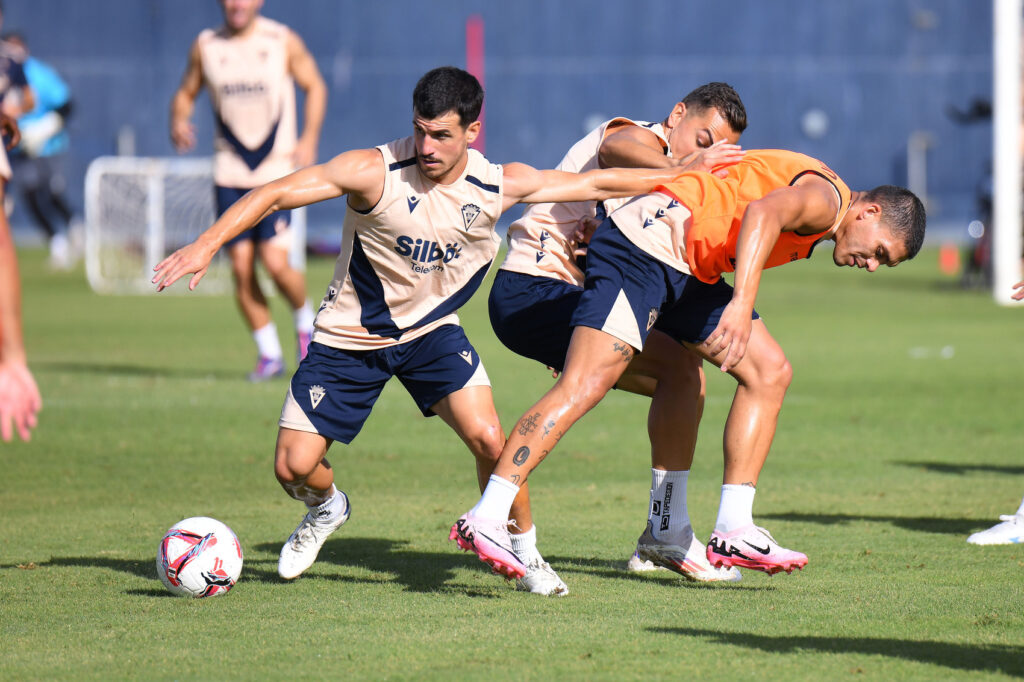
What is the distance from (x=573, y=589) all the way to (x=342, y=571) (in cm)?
99

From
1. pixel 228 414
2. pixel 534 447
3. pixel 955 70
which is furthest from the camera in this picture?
pixel 955 70

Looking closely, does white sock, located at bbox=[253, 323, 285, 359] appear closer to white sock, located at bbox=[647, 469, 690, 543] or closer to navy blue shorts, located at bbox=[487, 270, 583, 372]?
navy blue shorts, located at bbox=[487, 270, 583, 372]

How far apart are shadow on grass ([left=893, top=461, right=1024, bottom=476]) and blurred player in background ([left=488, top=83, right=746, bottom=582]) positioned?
269cm

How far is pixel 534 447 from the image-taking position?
4.93 metres

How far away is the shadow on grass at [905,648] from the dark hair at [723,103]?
2373 millimetres

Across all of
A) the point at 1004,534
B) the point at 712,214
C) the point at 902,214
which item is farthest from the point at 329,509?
the point at 1004,534

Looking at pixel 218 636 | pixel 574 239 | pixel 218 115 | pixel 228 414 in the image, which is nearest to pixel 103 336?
pixel 218 115

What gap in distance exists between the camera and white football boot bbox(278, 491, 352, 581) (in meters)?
5.33

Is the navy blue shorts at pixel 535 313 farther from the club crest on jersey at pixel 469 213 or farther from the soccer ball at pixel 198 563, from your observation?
the soccer ball at pixel 198 563

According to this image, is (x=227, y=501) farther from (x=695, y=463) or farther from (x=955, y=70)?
(x=955, y=70)

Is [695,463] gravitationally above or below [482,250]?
below

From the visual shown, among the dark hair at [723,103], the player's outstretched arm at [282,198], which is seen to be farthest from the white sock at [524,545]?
the dark hair at [723,103]

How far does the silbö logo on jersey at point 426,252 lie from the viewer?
17.2 feet

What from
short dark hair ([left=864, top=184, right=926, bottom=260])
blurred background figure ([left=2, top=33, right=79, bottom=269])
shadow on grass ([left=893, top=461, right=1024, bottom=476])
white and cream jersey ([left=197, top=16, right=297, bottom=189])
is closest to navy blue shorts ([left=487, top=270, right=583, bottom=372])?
short dark hair ([left=864, top=184, right=926, bottom=260])
